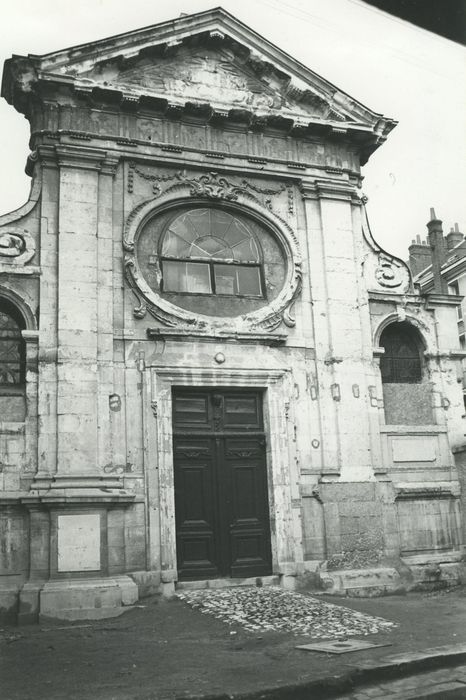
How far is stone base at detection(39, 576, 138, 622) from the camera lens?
30.3 ft

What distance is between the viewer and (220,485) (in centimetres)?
1109

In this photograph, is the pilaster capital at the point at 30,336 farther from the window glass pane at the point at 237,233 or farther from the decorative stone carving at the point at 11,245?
the window glass pane at the point at 237,233

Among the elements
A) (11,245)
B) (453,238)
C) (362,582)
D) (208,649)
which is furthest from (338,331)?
(453,238)

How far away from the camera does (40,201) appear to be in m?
11.2

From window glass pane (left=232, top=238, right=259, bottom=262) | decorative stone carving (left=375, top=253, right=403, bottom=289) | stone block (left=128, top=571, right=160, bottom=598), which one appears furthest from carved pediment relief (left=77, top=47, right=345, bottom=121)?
stone block (left=128, top=571, right=160, bottom=598)

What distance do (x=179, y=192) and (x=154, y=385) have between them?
338 centimetres

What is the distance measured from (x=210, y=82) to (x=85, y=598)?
8716mm

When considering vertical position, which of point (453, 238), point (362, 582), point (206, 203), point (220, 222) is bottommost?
point (362, 582)

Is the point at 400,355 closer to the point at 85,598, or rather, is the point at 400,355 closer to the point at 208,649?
the point at 85,598

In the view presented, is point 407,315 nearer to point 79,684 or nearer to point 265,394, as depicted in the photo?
point 265,394

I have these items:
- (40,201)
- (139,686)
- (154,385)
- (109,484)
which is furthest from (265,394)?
(139,686)

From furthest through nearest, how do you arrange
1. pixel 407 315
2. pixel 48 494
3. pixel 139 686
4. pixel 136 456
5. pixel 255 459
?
pixel 407 315 < pixel 255 459 < pixel 136 456 < pixel 48 494 < pixel 139 686

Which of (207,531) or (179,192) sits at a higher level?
(179,192)

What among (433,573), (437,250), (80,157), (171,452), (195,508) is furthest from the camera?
(437,250)
